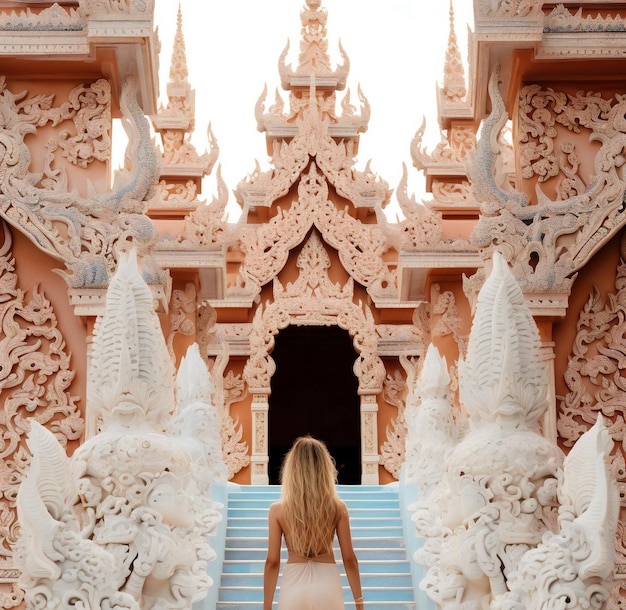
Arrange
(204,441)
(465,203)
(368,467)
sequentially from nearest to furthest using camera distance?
(204,441)
(465,203)
(368,467)

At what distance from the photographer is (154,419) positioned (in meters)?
5.61

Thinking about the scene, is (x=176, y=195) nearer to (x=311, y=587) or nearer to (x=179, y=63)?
(x=179, y=63)

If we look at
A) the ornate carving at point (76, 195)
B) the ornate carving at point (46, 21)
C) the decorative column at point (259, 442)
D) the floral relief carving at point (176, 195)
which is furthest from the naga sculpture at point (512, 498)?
the decorative column at point (259, 442)

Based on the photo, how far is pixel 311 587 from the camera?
485cm

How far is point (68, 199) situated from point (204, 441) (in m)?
1.86

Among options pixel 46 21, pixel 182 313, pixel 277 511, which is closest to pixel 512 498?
pixel 277 511

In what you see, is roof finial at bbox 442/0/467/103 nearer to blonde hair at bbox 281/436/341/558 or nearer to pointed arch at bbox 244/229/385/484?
pointed arch at bbox 244/229/385/484

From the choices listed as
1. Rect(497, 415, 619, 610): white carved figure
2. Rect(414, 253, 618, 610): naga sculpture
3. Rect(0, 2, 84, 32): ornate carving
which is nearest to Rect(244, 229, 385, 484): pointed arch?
Rect(0, 2, 84, 32): ornate carving

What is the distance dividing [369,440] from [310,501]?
9468mm

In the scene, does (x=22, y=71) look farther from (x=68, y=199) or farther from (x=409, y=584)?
(x=409, y=584)

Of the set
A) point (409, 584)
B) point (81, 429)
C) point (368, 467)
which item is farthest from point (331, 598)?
point (368, 467)

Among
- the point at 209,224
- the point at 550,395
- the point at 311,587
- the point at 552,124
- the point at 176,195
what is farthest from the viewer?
the point at 176,195

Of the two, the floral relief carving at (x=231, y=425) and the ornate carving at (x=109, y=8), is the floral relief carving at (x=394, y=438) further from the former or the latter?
the ornate carving at (x=109, y=8)

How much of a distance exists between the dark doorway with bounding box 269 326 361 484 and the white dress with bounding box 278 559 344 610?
12.8 meters
